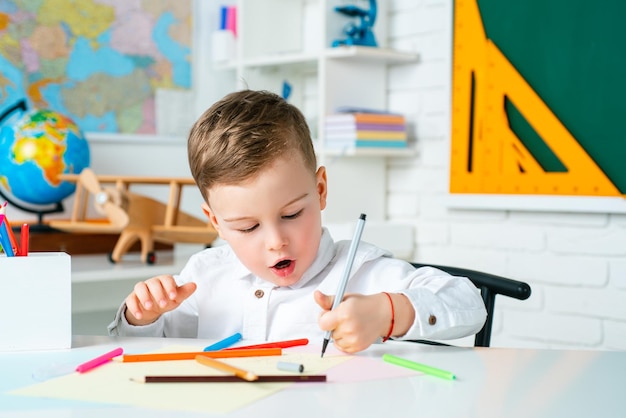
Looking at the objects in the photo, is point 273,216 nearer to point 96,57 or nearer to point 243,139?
point 243,139

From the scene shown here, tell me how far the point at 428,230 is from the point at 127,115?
3.44ft

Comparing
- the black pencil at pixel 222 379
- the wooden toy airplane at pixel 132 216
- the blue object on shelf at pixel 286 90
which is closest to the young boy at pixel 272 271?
the black pencil at pixel 222 379

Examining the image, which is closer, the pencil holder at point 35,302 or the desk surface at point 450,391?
the desk surface at point 450,391

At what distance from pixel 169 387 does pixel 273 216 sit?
347 mm

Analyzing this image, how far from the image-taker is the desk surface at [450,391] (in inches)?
27.5

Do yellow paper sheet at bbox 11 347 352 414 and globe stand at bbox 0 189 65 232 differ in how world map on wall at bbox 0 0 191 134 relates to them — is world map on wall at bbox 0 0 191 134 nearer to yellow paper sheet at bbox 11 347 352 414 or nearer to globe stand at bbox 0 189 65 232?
globe stand at bbox 0 189 65 232

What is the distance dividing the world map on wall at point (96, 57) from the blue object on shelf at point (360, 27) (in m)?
0.57

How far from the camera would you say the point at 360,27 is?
8.51 feet

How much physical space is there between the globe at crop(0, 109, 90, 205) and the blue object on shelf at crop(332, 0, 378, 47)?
882 millimetres

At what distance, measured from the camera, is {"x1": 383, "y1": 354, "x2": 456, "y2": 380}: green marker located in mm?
815

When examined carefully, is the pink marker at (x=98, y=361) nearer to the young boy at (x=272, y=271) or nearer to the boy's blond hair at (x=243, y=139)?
the young boy at (x=272, y=271)

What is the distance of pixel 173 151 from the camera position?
279 centimetres

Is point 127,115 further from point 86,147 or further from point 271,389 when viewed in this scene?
point 271,389

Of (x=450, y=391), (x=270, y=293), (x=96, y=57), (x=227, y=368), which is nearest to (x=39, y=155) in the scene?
(x=96, y=57)
